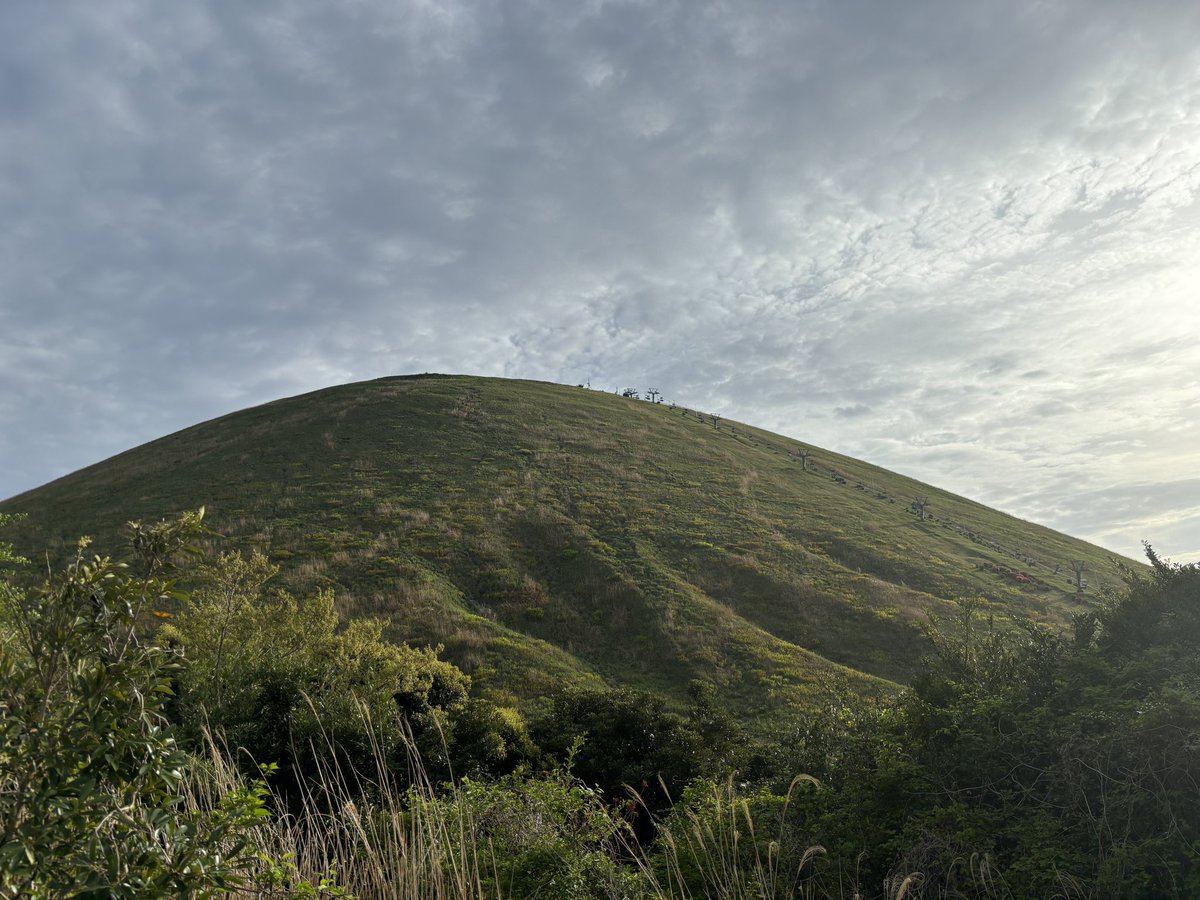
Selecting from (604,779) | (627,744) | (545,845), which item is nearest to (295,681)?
(604,779)

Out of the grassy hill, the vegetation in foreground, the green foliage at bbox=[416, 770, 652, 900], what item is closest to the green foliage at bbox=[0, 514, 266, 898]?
the vegetation in foreground

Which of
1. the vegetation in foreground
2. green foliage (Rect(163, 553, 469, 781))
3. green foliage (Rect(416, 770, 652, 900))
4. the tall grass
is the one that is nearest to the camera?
the vegetation in foreground

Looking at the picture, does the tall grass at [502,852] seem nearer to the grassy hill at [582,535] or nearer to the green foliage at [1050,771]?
the green foliage at [1050,771]

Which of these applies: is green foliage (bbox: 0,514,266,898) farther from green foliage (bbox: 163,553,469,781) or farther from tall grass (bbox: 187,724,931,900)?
green foliage (bbox: 163,553,469,781)

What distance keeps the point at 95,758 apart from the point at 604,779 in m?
14.2

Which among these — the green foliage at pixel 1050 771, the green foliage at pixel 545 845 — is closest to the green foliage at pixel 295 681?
the green foliage at pixel 545 845

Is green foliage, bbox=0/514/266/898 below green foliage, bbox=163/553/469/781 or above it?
above

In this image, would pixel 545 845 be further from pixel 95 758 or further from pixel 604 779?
pixel 604 779

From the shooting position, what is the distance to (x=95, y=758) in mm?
3098

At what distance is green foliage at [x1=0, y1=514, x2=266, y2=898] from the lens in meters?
2.95

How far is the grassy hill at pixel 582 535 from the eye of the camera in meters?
34.1

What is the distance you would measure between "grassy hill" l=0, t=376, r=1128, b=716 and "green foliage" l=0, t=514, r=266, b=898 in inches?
936

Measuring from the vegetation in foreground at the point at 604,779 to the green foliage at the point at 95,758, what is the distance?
0.04 ft

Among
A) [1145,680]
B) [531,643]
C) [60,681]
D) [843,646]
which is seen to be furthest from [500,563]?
[60,681]
